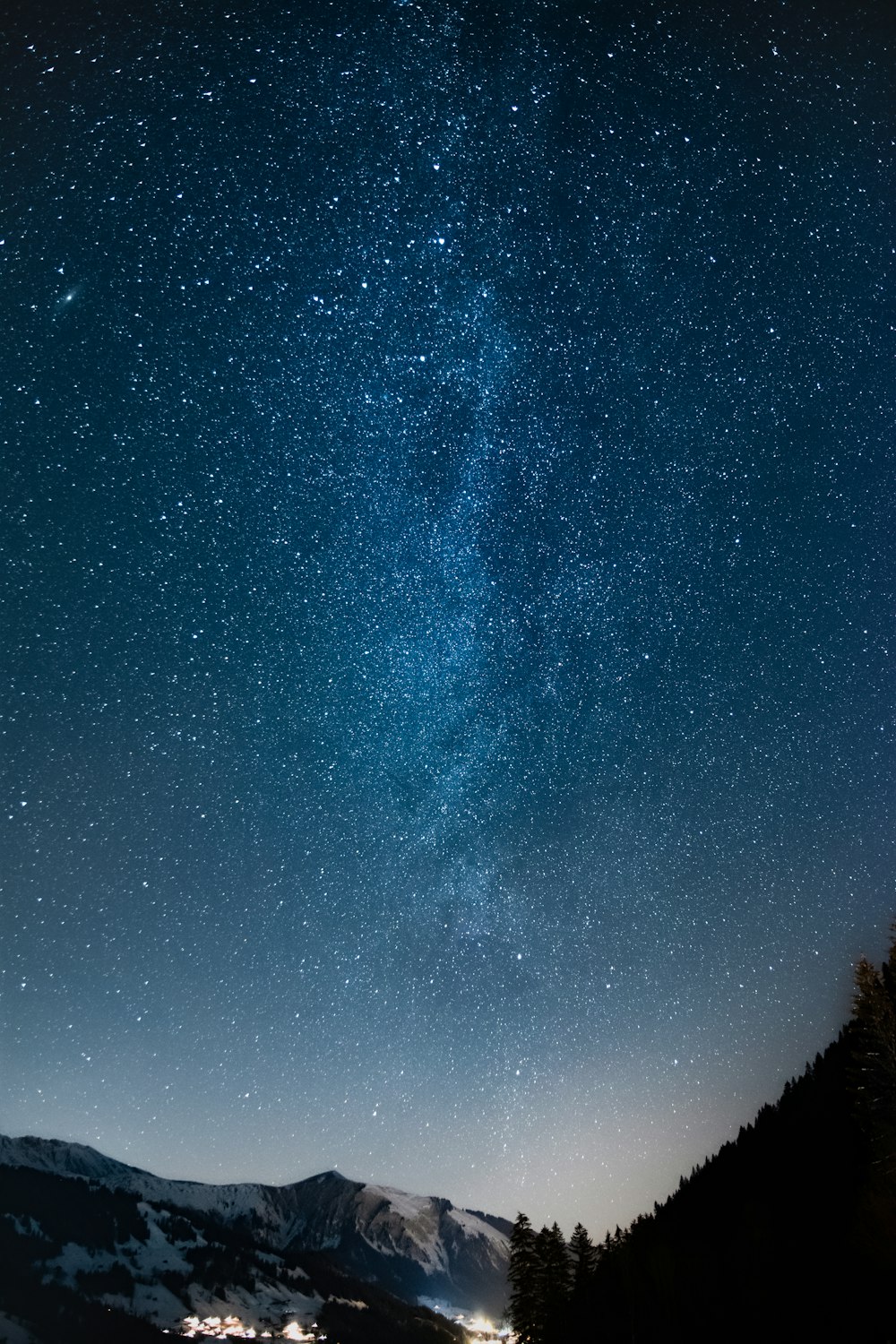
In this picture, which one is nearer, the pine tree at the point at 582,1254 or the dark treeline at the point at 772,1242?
the dark treeline at the point at 772,1242

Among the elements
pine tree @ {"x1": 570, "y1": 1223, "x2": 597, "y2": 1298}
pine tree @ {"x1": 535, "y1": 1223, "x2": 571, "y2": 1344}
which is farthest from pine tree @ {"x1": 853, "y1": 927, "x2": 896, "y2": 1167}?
pine tree @ {"x1": 570, "y1": 1223, "x2": 597, "y2": 1298}

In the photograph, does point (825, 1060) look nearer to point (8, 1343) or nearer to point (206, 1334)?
point (8, 1343)

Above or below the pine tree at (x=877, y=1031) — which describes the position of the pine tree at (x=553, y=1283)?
below

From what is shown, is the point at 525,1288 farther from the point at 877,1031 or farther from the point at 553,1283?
the point at 877,1031

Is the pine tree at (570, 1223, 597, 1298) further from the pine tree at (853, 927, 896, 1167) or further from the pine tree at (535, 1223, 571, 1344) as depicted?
the pine tree at (853, 927, 896, 1167)

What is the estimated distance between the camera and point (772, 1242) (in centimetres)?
4550

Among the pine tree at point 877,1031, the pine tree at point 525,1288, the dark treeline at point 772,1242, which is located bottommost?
the pine tree at point 525,1288

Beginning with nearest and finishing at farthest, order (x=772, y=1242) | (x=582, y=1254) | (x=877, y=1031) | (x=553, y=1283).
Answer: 1. (x=877, y=1031)
2. (x=772, y=1242)
3. (x=553, y=1283)
4. (x=582, y=1254)

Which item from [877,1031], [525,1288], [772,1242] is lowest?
[525,1288]

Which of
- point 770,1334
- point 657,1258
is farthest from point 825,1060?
point 770,1334

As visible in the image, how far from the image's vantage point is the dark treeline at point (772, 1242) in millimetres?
30234

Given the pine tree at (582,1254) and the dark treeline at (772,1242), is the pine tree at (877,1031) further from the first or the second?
the pine tree at (582,1254)

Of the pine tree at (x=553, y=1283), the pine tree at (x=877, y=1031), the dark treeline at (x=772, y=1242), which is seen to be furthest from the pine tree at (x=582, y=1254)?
the pine tree at (x=877, y=1031)

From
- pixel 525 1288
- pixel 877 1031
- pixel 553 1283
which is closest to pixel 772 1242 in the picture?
pixel 553 1283
